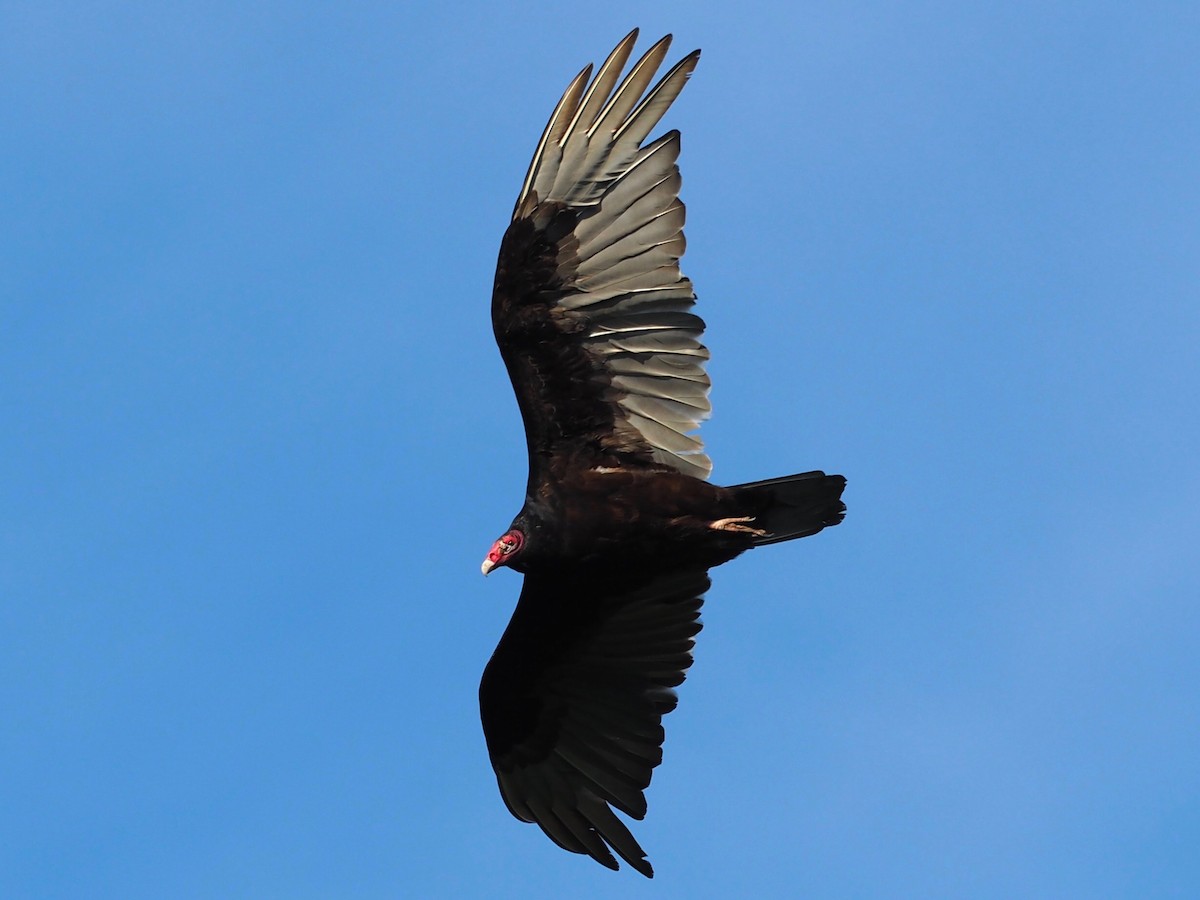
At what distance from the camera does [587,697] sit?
9648mm

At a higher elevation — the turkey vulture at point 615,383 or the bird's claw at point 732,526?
the turkey vulture at point 615,383

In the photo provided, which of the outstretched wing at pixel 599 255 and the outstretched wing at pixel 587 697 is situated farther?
the outstretched wing at pixel 587 697

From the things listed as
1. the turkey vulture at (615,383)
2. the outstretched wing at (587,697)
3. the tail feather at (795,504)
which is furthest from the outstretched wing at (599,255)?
the outstretched wing at (587,697)

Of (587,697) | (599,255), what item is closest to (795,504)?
(599,255)

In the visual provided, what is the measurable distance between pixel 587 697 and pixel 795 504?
5.51 ft

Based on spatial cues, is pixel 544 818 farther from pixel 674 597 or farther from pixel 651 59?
pixel 651 59

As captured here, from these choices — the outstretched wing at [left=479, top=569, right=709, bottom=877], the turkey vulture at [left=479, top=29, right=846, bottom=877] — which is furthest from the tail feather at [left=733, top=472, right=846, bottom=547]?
the outstretched wing at [left=479, top=569, right=709, bottom=877]

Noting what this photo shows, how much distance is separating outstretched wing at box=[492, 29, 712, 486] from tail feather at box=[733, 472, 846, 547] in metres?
0.67

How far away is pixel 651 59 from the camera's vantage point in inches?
341

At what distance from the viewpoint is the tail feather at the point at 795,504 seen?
8.80 m

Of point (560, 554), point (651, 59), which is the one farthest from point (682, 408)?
point (651, 59)

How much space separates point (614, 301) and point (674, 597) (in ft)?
5.49

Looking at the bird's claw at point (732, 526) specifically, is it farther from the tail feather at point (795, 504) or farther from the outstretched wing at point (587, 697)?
the outstretched wing at point (587, 697)

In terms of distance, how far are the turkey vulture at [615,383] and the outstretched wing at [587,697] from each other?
0.9 inches
